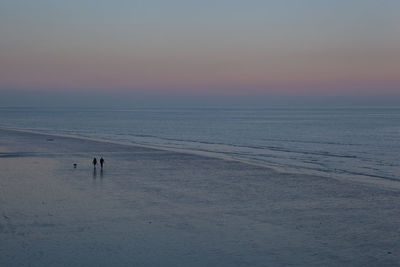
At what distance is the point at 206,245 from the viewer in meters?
17.4

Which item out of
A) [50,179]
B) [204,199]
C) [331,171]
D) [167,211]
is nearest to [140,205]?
[167,211]

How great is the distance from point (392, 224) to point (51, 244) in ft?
44.7

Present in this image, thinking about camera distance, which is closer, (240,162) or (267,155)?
(240,162)

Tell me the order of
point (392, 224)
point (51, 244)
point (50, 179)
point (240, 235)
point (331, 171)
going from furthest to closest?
point (331, 171)
point (50, 179)
point (392, 224)
point (240, 235)
point (51, 244)

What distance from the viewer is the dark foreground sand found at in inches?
640

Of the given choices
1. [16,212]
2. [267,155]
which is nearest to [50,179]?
[16,212]

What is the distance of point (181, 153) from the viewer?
48188mm

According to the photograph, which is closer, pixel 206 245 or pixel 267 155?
pixel 206 245

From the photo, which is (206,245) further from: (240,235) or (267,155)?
(267,155)

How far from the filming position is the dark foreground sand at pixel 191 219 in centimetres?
1627

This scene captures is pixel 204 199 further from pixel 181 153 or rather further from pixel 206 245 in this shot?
pixel 181 153

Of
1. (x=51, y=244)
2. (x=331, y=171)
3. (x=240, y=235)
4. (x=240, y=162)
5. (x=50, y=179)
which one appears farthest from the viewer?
(x=240, y=162)

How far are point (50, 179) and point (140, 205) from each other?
9.62m

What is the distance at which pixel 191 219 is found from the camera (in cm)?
2098
